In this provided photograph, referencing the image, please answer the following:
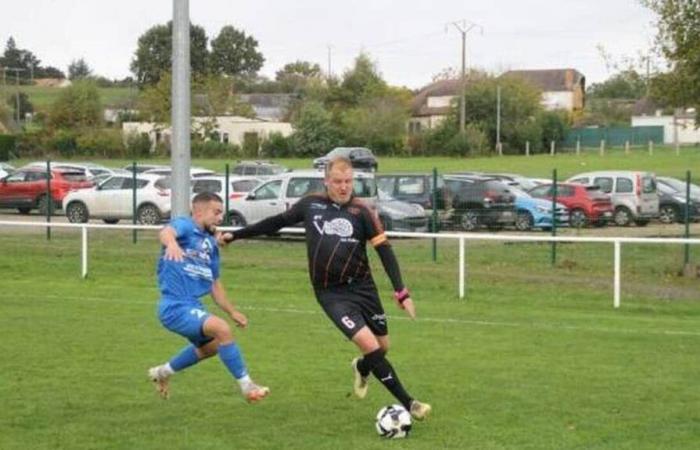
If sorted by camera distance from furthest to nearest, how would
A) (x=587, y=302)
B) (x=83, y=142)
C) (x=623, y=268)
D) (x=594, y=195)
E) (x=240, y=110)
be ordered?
1. (x=240, y=110)
2. (x=83, y=142)
3. (x=594, y=195)
4. (x=623, y=268)
5. (x=587, y=302)

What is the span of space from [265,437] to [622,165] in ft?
224

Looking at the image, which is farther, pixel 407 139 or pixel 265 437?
pixel 407 139

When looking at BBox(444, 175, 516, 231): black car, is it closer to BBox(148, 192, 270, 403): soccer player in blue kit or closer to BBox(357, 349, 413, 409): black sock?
BBox(148, 192, 270, 403): soccer player in blue kit

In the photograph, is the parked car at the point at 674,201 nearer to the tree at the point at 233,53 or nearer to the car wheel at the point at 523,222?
Result: the car wheel at the point at 523,222

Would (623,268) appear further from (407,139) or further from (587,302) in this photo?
(407,139)

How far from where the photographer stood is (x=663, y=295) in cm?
2130

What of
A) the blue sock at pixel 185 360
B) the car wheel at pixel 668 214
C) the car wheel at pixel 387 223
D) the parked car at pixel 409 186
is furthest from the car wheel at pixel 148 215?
the blue sock at pixel 185 360

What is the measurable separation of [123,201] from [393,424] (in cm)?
2593

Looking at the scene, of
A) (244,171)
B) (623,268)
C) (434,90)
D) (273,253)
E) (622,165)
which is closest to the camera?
(623,268)

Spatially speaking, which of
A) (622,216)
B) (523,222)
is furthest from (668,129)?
(523,222)

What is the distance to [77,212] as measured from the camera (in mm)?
35312

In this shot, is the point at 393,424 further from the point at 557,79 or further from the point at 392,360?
the point at 557,79

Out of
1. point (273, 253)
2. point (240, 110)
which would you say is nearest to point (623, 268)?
point (273, 253)

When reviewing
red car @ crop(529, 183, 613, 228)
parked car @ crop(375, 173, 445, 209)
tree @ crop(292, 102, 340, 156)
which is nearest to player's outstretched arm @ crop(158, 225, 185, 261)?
parked car @ crop(375, 173, 445, 209)
